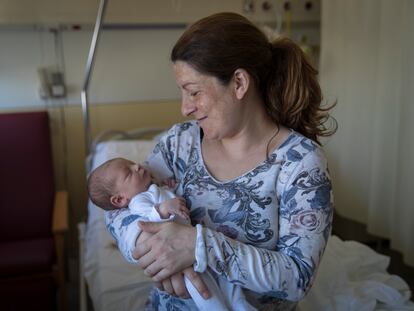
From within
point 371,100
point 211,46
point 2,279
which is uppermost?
point 211,46

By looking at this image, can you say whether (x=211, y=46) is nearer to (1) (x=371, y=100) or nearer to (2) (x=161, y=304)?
(2) (x=161, y=304)

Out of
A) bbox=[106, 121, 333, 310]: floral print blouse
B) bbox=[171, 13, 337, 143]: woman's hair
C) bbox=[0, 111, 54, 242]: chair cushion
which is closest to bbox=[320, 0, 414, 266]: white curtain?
bbox=[171, 13, 337, 143]: woman's hair

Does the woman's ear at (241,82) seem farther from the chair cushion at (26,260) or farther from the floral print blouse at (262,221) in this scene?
the chair cushion at (26,260)

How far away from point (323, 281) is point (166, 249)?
2.68 feet

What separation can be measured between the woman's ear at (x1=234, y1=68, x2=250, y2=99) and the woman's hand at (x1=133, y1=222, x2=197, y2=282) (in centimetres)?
34

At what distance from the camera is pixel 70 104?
2717mm

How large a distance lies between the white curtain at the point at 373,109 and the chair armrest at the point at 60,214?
1687 mm

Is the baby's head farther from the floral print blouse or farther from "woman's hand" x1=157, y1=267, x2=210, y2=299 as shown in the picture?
"woman's hand" x1=157, y1=267, x2=210, y2=299

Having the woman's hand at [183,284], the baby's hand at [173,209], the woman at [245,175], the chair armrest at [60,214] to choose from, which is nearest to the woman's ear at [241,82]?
the woman at [245,175]

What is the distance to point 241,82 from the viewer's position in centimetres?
105

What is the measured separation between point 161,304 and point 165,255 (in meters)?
0.27

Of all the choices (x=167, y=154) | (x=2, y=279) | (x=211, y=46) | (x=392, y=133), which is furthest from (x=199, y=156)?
(x=392, y=133)

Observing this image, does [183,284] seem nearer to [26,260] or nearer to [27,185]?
[26,260]

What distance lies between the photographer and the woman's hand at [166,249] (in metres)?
0.95
